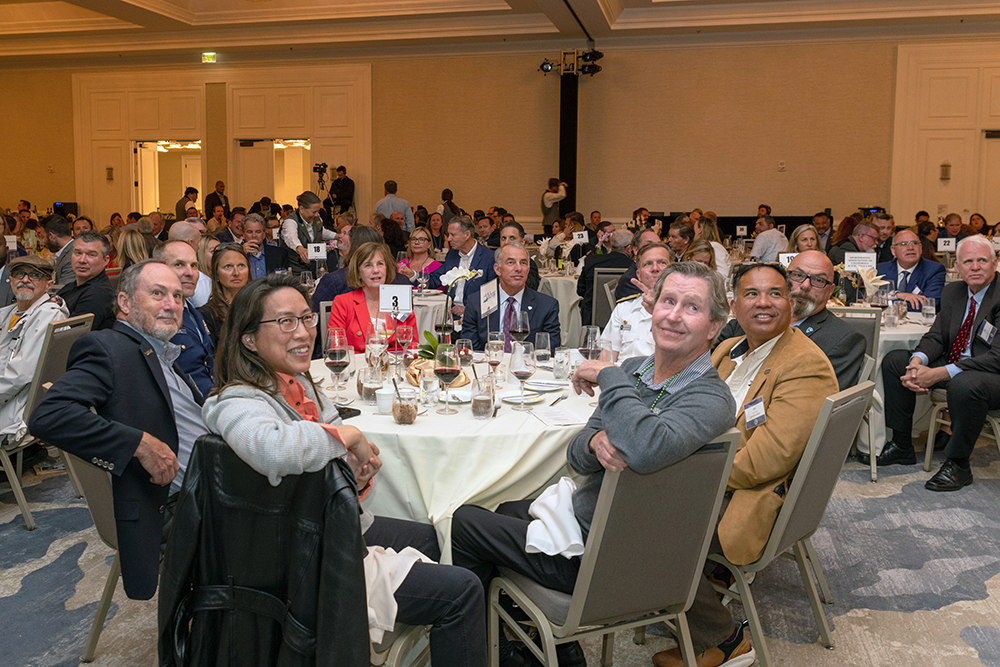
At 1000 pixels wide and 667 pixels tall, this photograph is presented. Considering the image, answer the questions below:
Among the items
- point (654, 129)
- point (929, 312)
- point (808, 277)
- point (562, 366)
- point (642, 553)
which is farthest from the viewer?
point (654, 129)

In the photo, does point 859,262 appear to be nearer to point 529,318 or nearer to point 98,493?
point 529,318

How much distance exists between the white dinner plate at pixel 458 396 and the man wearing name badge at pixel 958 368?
9.35 ft

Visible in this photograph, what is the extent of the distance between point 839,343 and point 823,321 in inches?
5.1

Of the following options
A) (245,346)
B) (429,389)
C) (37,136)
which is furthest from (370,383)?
(37,136)

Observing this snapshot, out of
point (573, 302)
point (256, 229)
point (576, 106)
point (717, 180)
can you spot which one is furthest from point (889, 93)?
point (256, 229)

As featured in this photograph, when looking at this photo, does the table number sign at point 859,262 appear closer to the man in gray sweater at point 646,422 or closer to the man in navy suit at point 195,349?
the man in gray sweater at point 646,422

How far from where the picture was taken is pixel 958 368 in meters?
4.71

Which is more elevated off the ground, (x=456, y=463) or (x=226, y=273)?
(x=226, y=273)

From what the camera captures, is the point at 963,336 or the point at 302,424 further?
the point at 963,336

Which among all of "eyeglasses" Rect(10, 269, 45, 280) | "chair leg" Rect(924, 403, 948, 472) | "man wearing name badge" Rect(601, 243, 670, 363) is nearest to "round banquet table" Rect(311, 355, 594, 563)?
"man wearing name badge" Rect(601, 243, 670, 363)

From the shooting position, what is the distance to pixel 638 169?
48.0ft

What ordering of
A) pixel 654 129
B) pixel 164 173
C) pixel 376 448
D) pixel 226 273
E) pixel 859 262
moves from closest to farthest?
pixel 376 448 < pixel 226 273 < pixel 859 262 < pixel 654 129 < pixel 164 173

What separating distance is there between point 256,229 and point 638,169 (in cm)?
840

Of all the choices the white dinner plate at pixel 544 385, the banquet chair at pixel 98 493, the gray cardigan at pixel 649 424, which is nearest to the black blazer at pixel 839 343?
the white dinner plate at pixel 544 385
